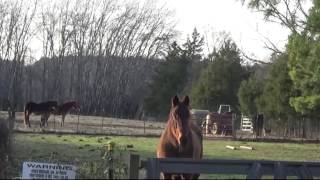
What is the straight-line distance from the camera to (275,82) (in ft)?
194

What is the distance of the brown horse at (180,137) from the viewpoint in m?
12.0

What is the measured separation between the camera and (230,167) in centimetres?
1088

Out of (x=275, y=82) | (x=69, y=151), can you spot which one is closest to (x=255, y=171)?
(x=69, y=151)

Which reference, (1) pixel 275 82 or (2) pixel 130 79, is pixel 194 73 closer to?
(2) pixel 130 79

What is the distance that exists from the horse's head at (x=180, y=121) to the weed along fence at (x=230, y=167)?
1.32 meters

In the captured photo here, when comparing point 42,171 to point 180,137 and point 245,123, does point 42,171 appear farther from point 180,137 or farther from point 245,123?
point 245,123

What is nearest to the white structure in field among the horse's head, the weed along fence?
the horse's head

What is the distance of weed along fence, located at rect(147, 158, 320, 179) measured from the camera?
1048 centimetres

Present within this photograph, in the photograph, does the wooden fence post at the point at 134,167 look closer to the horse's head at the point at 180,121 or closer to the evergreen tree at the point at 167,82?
the horse's head at the point at 180,121

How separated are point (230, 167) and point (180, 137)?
4.44 feet

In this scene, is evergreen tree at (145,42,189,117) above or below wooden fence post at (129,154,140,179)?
above

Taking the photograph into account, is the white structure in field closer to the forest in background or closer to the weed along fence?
the forest in background

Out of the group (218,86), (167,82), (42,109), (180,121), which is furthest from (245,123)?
(180,121)

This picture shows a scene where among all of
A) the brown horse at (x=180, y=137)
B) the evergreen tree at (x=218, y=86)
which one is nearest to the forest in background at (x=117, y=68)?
the evergreen tree at (x=218, y=86)
